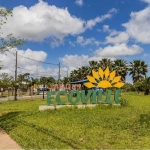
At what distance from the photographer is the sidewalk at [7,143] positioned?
8711 millimetres

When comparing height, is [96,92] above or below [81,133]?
above

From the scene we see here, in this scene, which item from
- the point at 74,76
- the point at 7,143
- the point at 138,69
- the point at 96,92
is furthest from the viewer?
the point at 74,76

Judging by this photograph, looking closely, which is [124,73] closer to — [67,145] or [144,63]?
[144,63]

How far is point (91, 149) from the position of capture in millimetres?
7668

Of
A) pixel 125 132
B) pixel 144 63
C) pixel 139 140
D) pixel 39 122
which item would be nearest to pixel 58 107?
pixel 39 122

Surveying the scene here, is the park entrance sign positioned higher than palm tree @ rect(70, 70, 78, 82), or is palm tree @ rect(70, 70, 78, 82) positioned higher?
palm tree @ rect(70, 70, 78, 82)

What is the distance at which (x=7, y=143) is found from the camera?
30.8 ft

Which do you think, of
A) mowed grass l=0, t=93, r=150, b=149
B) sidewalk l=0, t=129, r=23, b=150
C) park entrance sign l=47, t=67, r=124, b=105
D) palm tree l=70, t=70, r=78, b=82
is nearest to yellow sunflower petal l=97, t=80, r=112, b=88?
park entrance sign l=47, t=67, r=124, b=105

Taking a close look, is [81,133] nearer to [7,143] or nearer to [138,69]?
[7,143]

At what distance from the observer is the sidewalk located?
8.71 meters

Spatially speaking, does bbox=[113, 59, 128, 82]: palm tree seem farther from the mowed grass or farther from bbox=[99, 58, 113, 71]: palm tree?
the mowed grass

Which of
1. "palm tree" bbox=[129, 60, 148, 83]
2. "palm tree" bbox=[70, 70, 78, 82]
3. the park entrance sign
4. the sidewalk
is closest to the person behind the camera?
the sidewalk

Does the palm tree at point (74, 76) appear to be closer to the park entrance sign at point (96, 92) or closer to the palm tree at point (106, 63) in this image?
the palm tree at point (106, 63)

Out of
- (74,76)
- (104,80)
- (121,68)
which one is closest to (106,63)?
(121,68)
